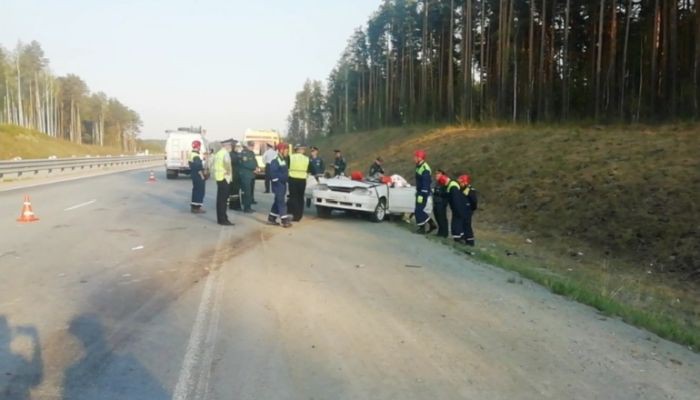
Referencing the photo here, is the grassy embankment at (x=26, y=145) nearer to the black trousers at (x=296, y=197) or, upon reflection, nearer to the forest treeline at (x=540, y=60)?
the forest treeline at (x=540, y=60)

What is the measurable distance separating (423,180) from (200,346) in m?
9.90

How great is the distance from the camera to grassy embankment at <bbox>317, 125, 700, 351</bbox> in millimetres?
10062

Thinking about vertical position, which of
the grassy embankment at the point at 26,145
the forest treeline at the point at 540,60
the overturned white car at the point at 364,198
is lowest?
the overturned white car at the point at 364,198

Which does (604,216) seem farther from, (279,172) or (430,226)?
(279,172)

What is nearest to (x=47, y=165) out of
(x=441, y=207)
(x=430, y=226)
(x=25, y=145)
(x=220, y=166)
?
(x=220, y=166)

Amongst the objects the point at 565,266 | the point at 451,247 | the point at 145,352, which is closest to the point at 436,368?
the point at 145,352

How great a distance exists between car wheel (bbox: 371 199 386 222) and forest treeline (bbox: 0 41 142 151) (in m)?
84.7

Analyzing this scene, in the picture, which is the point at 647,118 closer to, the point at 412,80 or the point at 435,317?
the point at 435,317

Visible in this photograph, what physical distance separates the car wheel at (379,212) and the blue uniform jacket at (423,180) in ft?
5.28

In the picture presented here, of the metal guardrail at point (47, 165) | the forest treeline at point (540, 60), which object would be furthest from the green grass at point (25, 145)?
the forest treeline at point (540, 60)

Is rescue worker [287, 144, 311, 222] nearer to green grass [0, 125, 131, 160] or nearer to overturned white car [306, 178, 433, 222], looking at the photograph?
overturned white car [306, 178, 433, 222]

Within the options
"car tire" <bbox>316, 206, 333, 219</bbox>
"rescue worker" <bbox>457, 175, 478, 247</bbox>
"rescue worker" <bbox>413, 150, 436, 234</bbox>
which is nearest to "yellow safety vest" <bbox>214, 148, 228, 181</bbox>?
"car tire" <bbox>316, 206, 333, 219</bbox>

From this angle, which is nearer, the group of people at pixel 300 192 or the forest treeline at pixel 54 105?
the group of people at pixel 300 192

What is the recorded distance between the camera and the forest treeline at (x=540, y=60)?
2791 centimetres
